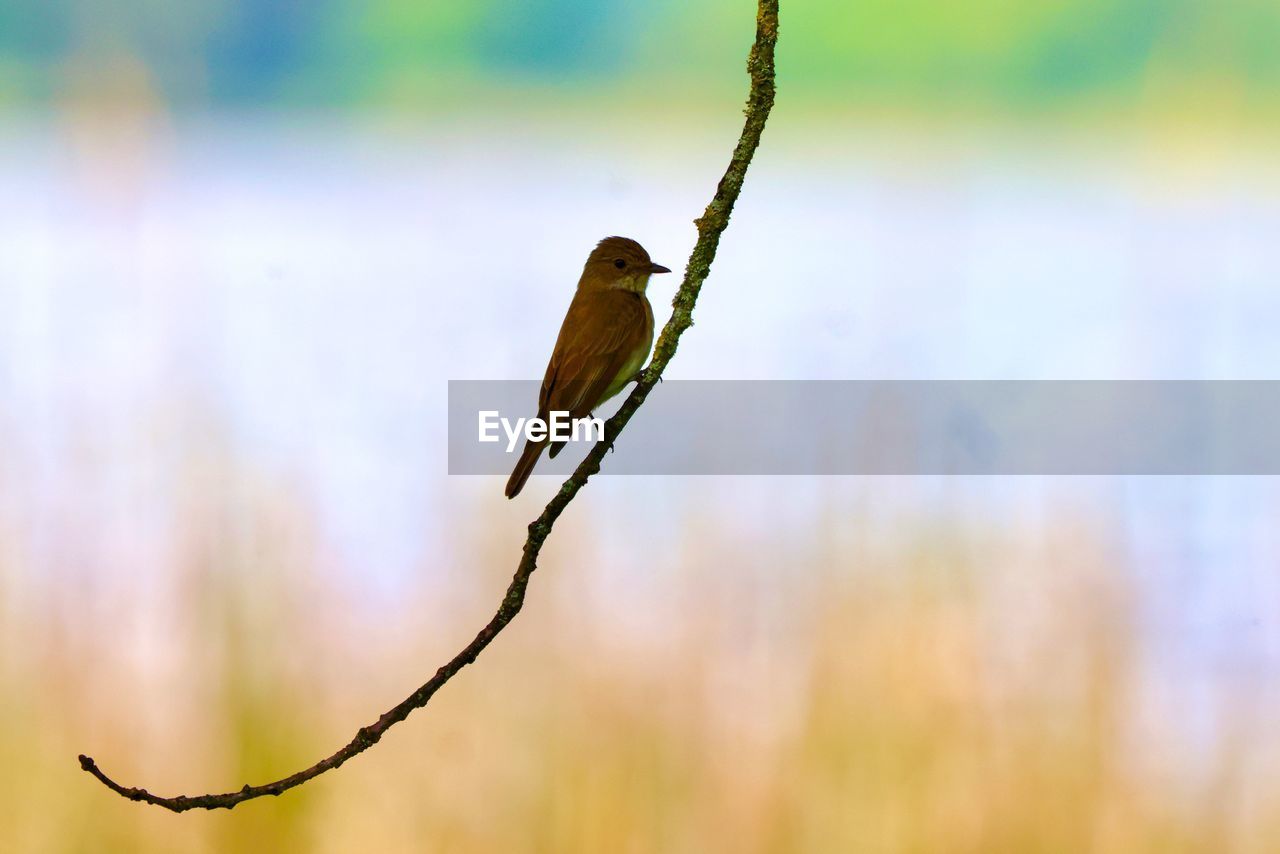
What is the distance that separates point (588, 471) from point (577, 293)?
68.1 inches

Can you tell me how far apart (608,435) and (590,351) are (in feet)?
4.29

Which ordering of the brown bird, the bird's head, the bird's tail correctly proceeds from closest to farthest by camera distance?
the bird's tail
the brown bird
the bird's head

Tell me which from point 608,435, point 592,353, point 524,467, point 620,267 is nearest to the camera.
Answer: point 608,435

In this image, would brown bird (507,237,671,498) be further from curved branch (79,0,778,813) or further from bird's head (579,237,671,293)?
curved branch (79,0,778,813)

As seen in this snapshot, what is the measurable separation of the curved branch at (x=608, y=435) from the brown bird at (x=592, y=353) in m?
0.88

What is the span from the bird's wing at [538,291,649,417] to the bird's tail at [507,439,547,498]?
0.24 m

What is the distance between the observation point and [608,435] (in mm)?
2297

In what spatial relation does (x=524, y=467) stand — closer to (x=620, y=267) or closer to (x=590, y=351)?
(x=590, y=351)

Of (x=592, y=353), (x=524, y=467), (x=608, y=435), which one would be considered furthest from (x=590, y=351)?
(x=608, y=435)

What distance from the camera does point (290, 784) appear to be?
81.9 inches

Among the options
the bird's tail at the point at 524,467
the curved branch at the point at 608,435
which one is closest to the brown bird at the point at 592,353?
the bird's tail at the point at 524,467

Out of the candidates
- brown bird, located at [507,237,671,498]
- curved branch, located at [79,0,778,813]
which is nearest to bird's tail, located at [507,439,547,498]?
brown bird, located at [507,237,671,498]

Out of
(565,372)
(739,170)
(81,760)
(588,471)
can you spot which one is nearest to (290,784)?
(81,760)

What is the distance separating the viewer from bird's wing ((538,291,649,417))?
11.5 ft
